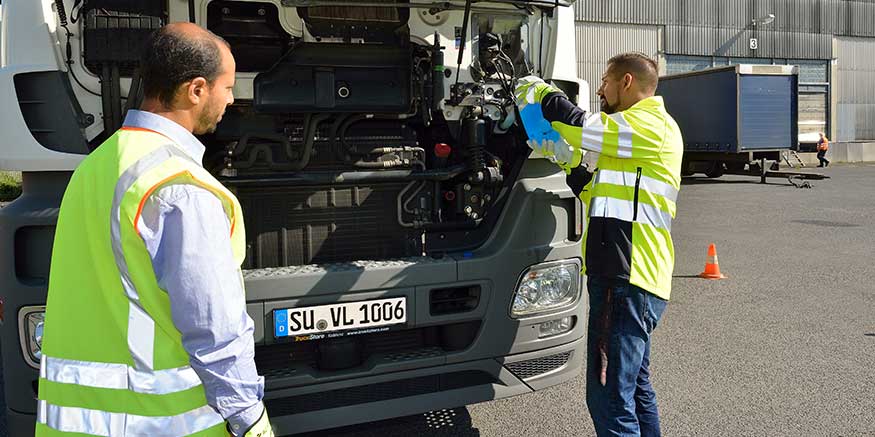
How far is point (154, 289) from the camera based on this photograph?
152 centimetres

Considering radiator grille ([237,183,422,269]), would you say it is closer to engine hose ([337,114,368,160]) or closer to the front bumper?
engine hose ([337,114,368,160])

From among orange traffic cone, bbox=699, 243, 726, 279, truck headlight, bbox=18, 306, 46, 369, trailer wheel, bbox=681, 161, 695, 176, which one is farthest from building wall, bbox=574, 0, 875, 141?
truck headlight, bbox=18, 306, 46, 369

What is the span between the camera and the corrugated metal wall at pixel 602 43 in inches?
1079

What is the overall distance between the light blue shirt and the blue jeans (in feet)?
5.63

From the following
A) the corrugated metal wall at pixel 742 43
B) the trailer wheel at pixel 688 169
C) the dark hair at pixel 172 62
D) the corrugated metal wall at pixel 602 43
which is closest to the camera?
the dark hair at pixel 172 62

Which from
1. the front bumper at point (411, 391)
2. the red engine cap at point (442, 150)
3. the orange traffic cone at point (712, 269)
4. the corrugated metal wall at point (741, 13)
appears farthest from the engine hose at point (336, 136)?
the corrugated metal wall at point (741, 13)

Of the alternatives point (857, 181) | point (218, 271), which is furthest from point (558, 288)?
point (857, 181)

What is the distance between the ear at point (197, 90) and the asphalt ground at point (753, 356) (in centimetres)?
224

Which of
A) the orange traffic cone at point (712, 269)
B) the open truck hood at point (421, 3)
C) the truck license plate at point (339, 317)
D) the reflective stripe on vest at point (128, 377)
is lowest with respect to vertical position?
Result: the orange traffic cone at point (712, 269)

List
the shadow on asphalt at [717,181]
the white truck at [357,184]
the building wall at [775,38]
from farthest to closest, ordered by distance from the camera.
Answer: the building wall at [775,38]
the shadow on asphalt at [717,181]
the white truck at [357,184]

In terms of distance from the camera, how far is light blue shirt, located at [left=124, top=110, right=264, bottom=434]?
4.86ft

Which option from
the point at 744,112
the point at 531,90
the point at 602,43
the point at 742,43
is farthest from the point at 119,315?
the point at 742,43

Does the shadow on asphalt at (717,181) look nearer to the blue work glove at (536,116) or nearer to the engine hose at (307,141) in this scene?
the blue work glove at (536,116)

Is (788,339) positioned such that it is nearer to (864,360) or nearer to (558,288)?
(864,360)
